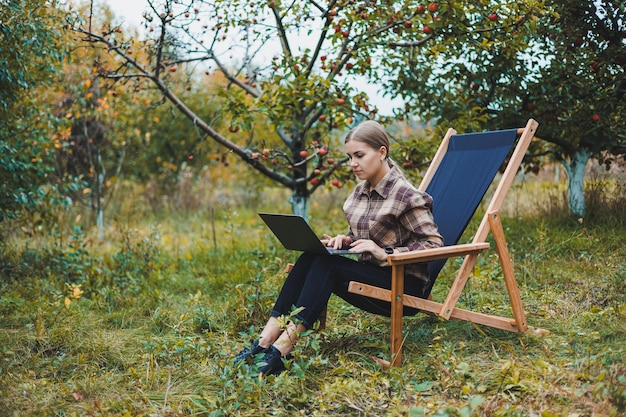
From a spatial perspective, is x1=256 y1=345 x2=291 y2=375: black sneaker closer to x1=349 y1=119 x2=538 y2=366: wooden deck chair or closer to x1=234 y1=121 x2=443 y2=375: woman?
x1=234 y1=121 x2=443 y2=375: woman

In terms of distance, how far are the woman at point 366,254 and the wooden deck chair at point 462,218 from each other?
0.12 metres

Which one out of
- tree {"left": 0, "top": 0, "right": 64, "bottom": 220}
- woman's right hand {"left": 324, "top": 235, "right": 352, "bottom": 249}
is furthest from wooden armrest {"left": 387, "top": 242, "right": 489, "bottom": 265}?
tree {"left": 0, "top": 0, "right": 64, "bottom": 220}

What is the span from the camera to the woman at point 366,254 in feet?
8.99

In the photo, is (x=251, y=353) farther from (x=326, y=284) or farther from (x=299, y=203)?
(x=299, y=203)

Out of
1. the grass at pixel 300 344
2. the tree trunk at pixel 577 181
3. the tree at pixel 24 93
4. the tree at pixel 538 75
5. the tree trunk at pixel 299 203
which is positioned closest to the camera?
the grass at pixel 300 344

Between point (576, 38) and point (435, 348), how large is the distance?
2689mm

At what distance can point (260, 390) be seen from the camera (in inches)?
97.6

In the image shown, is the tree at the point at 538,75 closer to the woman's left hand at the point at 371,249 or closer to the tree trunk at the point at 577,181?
the tree trunk at the point at 577,181

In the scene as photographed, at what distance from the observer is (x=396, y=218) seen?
283 centimetres

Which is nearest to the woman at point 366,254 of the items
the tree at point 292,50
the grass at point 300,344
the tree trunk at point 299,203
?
the grass at point 300,344

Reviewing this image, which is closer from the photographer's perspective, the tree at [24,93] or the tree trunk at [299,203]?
the tree at [24,93]

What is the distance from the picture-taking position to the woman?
274 centimetres

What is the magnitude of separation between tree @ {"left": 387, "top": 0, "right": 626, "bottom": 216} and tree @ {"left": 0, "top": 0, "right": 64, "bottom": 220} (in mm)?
2540

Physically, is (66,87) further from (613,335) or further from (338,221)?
(613,335)
